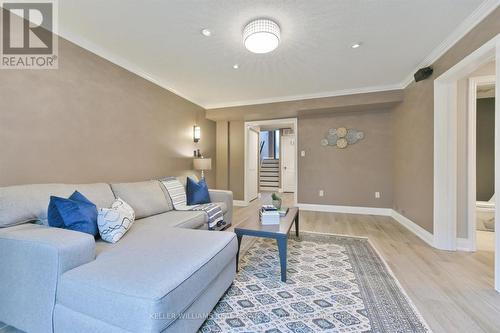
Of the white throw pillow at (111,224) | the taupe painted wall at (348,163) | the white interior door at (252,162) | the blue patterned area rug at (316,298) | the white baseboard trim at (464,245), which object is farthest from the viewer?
the white interior door at (252,162)

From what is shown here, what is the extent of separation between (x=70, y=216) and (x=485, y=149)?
5.98 metres

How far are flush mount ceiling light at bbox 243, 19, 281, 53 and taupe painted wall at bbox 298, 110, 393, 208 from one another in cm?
291

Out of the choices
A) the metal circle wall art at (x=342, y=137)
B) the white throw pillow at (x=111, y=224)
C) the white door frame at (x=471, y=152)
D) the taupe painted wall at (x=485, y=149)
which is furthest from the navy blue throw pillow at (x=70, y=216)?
the taupe painted wall at (x=485, y=149)

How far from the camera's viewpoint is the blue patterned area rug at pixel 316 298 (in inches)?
53.7

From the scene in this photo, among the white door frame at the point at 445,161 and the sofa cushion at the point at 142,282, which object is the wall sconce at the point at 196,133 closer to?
the sofa cushion at the point at 142,282

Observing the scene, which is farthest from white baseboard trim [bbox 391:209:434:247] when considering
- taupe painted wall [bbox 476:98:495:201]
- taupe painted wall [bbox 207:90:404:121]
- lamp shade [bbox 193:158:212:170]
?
lamp shade [bbox 193:158:212:170]

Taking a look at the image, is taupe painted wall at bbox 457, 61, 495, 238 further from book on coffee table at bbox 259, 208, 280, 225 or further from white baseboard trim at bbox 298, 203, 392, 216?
book on coffee table at bbox 259, 208, 280, 225

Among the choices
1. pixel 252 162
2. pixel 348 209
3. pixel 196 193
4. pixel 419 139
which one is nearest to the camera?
pixel 419 139

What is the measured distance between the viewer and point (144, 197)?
8.19ft

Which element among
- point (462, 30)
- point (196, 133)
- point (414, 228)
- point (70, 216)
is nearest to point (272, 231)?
point (70, 216)

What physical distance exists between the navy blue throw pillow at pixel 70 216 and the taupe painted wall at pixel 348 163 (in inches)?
160

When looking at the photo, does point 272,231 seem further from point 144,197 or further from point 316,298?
point 144,197

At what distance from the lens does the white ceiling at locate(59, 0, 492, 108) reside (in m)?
1.83

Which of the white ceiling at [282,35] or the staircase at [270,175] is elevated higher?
the white ceiling at [282,35]
